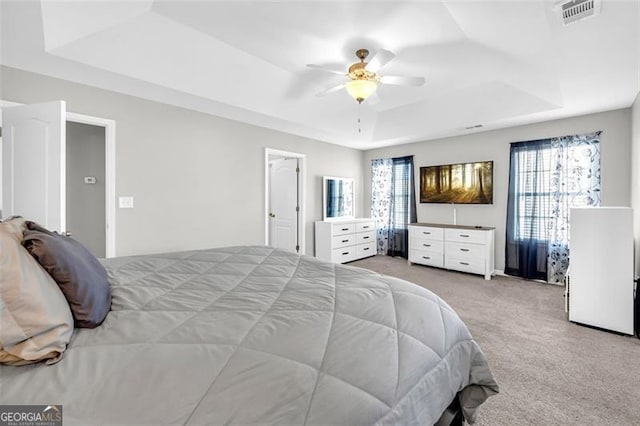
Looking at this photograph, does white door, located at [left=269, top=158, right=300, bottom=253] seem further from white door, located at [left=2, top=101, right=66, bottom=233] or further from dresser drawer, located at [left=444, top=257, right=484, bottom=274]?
white door, located at [left=2, top=101, right=66, bottom=233]

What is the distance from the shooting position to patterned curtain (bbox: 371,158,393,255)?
6.05 meters

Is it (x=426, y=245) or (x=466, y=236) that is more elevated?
(x=466, y=236)

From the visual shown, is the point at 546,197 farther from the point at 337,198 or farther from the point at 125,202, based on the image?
the point at 125,202

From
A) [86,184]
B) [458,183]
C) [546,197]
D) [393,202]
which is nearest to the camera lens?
[86,184]

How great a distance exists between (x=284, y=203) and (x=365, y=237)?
1854mm

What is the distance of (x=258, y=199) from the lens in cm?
432

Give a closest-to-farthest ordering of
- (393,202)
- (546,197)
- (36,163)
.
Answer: (36,163)
(546,197)
(393,202)

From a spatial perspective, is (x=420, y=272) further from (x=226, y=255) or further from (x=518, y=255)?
(x=226, y=255)

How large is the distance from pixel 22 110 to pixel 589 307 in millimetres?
5498

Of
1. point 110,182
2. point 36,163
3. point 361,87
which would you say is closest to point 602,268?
point 361,87

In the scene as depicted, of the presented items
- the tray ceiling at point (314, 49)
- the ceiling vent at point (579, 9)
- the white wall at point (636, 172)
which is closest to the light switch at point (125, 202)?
the tray ceiling at point (314, 49)

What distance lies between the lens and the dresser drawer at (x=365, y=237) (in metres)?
5.64

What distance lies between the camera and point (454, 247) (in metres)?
4.69

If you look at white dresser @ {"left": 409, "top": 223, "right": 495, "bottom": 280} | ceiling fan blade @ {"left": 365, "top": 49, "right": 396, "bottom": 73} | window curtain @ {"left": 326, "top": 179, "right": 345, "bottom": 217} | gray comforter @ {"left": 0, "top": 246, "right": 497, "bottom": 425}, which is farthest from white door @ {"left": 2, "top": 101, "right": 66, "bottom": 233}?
white dresser @ {"left": 409, "top": 223, "right": 495, "bottom": 280}
